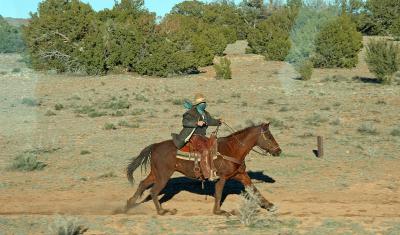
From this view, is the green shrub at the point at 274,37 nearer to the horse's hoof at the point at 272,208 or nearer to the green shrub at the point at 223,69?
the green shrub at the point at 223,69

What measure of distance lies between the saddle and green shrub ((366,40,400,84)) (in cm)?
3268

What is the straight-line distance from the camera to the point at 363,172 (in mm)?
16281

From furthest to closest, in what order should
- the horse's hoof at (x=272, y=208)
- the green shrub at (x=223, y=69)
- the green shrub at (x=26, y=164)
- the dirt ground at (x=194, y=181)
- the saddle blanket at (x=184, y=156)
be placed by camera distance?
1. the green shrub at (x=223, y=69)
2. the green shrub at (x=26, y=164)
3. the horse's hoof at (x=272, y=208)
4. the saddle blanket at (x=184, y=156)
5. the dirt ground at (x=194, y=181)

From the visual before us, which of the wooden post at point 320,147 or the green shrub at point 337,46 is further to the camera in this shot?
the green shrub at point 337,46

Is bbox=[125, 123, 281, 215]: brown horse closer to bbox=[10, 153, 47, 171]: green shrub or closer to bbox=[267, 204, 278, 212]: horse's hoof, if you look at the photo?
bbox=[267, 204, 278, 212]: horse's hoof

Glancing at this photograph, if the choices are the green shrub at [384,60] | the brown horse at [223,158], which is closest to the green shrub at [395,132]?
the brown horse at [223,158]

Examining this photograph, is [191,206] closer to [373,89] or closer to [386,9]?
[373,89]

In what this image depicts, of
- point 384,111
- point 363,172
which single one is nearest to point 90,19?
point 384,111

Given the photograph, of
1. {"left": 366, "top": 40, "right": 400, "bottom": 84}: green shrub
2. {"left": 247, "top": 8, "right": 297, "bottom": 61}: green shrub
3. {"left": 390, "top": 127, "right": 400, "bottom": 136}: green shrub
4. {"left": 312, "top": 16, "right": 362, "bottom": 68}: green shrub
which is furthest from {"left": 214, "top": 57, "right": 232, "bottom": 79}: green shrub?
{"left": 390, "top": 127, "right": 400, "bottom": 136}: green shrub

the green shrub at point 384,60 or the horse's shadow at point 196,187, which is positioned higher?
the green shrub at point 384,60

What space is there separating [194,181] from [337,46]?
148 feet

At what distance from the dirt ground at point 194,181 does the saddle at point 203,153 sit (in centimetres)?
87

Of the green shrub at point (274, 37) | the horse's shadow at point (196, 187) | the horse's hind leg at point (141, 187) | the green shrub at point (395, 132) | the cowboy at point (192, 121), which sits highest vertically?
the green shrub at point (274, 37)

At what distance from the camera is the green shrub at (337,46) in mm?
57241
